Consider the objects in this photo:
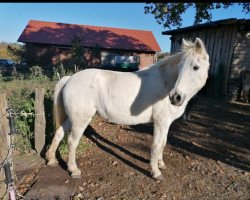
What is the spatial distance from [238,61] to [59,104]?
985 cm

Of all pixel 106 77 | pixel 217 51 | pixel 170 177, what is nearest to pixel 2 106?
pixel 106 77

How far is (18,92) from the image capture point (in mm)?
6172

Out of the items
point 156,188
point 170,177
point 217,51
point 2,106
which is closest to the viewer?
point 2,106

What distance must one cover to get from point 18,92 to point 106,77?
2.71 metres

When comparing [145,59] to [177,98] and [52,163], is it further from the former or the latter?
[177,98]

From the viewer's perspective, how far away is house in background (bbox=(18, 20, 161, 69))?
29172 mm

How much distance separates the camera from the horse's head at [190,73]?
11.9ft

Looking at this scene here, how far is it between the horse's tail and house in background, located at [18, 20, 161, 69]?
909 inches

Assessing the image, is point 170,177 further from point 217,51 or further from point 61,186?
point 217,51

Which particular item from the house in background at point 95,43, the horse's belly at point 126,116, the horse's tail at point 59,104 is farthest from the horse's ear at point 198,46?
the house in background at point 95,43

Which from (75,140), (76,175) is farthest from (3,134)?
(76,175)

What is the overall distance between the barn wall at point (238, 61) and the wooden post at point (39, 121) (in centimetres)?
Answer: 954

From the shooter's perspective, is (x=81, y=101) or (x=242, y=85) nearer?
(x=81, y=101)

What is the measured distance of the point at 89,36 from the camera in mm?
31344
